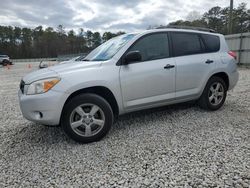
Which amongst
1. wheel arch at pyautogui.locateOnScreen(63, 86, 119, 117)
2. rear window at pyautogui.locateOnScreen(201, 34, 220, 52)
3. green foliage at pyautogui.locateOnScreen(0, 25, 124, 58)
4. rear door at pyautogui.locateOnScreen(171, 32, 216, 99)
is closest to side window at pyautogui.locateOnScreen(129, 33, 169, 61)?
rear door at pyautogui.locateOnScreen(171, 32, 216, 99)

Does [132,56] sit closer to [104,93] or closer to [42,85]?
[104,93]

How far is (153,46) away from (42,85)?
2.00m

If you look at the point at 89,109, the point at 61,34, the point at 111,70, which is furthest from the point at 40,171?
the point at 61,34

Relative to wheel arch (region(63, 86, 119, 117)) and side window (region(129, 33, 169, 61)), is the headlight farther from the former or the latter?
side window (region(129, 33, 169, 61))

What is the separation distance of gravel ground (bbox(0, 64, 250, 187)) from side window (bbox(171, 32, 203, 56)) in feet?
4.19

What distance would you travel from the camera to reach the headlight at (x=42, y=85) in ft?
9.49

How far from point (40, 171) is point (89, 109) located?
1074 millimetres

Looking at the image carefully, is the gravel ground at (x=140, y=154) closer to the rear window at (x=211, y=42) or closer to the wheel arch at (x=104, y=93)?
the wheel arch at (x=104, y=93)

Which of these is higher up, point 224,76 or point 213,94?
point 224,76

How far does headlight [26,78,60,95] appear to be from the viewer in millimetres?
2893

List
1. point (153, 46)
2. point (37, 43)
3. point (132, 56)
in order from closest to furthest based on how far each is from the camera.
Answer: point (132, 56) → point (153, 46) → point (37, 43)

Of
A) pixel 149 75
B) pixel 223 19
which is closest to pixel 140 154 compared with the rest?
pixel 149 75

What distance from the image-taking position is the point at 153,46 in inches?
145

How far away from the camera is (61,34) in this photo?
88938 mm
